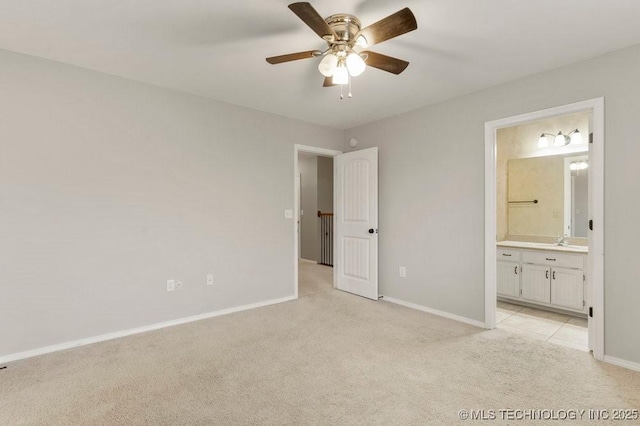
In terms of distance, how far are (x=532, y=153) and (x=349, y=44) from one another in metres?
3.38

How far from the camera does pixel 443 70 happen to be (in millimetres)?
2723

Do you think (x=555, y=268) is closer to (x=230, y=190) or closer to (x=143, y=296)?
(x=230, y=190)

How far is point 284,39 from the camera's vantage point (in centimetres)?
223

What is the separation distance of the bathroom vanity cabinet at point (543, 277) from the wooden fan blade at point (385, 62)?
2932mm

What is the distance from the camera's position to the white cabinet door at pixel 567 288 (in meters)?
3.36

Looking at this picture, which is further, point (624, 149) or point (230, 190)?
point (230, 190)

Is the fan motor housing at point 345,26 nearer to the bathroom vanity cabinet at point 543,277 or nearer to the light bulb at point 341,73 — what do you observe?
the light bulb at point 341,73

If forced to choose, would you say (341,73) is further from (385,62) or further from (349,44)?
(385,62)

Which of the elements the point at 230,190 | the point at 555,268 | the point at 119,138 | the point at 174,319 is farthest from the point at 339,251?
the point at 119,138

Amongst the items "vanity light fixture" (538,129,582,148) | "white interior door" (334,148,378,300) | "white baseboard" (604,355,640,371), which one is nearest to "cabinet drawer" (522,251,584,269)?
"white baseboard" (604,355,640,371)

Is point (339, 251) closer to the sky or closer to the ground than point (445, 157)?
closer to the ground

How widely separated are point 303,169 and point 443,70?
490cm

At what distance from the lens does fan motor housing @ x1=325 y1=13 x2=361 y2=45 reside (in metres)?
1.91

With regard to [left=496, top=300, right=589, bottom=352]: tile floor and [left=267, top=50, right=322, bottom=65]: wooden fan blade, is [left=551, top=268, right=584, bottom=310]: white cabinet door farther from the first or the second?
[left=267, top=50, right=322, bottom=65]: wooden fan blade
